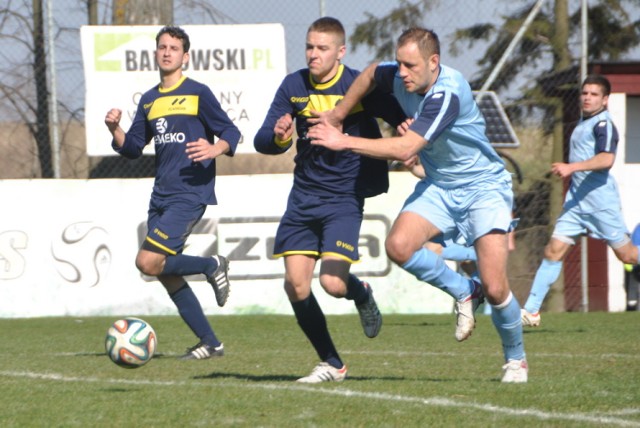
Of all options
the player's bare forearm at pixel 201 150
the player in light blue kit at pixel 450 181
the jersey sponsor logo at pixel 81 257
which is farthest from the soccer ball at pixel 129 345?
the jersey sponsor logo at pixel 81 257

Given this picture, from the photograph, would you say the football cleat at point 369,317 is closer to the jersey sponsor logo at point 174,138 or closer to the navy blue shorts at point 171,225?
the navy blue shorts at point 171,225

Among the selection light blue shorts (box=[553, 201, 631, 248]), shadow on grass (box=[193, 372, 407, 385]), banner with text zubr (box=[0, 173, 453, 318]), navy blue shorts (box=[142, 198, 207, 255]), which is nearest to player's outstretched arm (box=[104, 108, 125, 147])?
navy blue shorts (box=[142, 198, 207, 255])

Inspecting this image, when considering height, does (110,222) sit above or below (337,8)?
below

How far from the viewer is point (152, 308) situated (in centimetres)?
1241

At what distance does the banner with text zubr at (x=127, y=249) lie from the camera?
40.5 feet

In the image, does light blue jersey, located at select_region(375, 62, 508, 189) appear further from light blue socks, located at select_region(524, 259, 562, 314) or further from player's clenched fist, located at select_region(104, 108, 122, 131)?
light blue socks, located at select_region(524, 259, 562, 314)

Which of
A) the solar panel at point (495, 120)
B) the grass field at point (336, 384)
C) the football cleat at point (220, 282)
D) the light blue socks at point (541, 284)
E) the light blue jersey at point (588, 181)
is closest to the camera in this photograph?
the grass field at point (336, 384)

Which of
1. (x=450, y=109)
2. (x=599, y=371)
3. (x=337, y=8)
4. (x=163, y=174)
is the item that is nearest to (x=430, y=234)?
(x=450, y=109)

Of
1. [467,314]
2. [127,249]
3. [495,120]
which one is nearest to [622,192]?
[495,120]

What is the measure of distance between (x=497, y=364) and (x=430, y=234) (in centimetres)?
150

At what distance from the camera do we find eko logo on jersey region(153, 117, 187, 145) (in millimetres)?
7977

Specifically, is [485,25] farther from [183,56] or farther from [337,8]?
[183,56]

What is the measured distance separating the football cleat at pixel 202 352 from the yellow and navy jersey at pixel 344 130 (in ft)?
5.74

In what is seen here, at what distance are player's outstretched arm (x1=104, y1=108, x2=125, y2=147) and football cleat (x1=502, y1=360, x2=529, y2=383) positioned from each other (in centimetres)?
313
